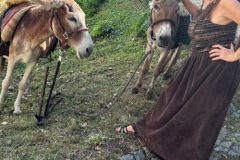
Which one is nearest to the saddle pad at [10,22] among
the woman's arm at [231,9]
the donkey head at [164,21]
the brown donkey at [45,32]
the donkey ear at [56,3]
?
the brown donkey at [45,32]

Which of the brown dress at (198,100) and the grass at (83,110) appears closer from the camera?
the brown dress at (198,100)

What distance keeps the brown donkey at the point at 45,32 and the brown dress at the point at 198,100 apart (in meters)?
1.13

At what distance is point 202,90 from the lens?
419cm

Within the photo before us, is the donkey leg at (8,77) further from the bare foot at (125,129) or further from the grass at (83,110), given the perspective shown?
the bare foot at (125,129)

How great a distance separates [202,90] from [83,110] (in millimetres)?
2054

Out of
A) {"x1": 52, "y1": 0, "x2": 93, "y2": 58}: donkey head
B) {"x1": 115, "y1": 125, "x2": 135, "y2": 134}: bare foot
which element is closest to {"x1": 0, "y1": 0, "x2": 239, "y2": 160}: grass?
{"x1": 115, "y1": 125, "x2": 135, "y2": 134}: bare foot

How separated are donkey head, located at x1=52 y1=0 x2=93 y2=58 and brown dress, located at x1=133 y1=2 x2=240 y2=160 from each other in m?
1.04

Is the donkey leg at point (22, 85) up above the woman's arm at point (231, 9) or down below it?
below

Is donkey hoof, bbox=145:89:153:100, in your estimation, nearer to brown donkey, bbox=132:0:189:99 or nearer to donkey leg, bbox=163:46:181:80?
brown donkey, bbox=132:0:189:99

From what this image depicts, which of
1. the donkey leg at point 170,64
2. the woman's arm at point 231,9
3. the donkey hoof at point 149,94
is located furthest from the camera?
the donkey leg at point 170,64

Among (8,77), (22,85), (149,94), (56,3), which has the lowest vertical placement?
(149,94)

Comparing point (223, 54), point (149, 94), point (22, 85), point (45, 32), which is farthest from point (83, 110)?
point (223, 54)

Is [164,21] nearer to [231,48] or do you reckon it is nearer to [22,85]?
[231,48]

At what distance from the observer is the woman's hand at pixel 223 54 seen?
391 cm
